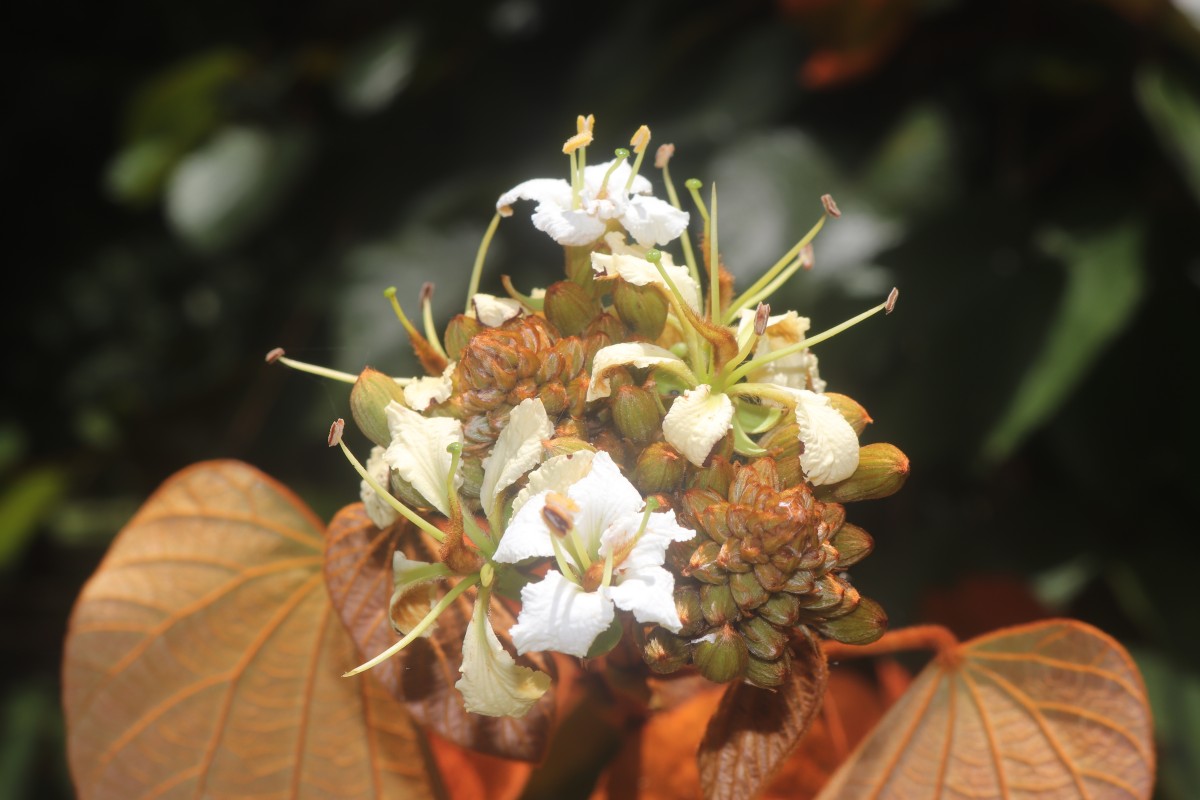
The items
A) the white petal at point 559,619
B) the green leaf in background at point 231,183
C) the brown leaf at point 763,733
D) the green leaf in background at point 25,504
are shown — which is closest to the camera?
the white petal at point 559,619

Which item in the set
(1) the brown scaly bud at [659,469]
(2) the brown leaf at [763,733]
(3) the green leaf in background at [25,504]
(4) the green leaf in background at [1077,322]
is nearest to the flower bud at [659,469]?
(1) the brown scaly bud at [659,469]

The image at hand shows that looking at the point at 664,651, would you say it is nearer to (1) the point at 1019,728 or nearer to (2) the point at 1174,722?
(1) the point at 1019,728

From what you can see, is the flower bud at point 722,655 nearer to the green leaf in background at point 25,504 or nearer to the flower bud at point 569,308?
the flower bud at point 569,308

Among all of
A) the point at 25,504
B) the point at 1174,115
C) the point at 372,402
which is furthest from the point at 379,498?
the point at 25,504

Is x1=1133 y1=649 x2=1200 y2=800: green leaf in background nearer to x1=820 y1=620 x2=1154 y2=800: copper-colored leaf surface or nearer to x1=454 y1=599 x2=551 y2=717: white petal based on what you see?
x1=820 y1=620 x2=1154 y2=800: copper-colored leaf surface

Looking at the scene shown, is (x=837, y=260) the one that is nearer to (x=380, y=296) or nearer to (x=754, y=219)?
(x=754, y=219)

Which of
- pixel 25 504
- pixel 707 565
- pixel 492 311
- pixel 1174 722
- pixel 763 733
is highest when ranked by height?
pixel 492 311
